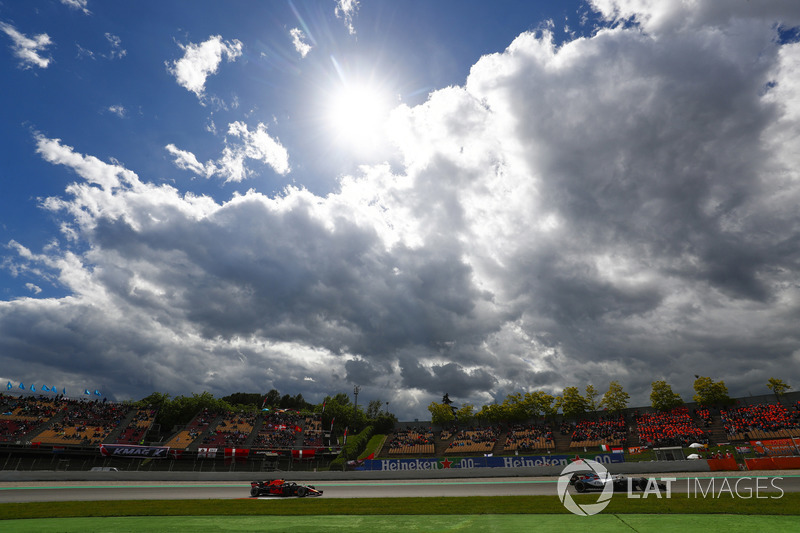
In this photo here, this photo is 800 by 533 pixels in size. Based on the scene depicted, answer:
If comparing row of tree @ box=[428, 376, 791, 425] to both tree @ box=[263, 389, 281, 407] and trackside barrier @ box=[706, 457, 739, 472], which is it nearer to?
trackside barrier @ box=[706, 457, 739, 472]

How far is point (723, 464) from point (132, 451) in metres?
68.9

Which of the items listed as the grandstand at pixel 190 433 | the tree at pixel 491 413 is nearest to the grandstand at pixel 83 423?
the grandstand at pixel 190 433

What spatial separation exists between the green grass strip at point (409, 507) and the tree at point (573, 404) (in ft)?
188

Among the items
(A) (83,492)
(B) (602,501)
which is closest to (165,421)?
(A) (83,492)

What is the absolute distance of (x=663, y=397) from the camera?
2702 inches

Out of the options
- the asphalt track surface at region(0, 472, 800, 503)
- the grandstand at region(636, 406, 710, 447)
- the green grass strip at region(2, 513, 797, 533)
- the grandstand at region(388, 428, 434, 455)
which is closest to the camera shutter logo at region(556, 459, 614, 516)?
the asphalt track surface at region(0, 472, 800, 503)

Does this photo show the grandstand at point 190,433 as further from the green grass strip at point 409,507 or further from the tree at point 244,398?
the tree at point 244,398

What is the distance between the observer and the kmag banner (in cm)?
5456

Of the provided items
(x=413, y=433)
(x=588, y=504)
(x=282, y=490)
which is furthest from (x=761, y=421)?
(x=282, y=490)

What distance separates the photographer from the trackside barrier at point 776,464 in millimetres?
32494

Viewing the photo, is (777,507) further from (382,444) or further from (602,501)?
(382,444)

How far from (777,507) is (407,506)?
17425 mm

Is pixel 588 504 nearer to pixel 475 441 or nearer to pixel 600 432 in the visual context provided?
pixel 600 432

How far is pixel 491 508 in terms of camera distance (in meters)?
20.7
